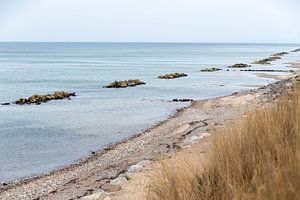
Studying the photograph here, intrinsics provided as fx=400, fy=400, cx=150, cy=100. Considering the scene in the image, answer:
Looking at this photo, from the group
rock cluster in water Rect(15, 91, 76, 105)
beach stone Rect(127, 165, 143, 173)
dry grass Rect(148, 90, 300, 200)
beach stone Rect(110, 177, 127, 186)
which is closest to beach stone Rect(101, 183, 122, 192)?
beach stone Rect(110, 177, 127, 186)

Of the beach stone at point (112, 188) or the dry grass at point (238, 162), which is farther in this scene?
the beach stone at point (112, 188)

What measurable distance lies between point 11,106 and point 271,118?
89.5ft

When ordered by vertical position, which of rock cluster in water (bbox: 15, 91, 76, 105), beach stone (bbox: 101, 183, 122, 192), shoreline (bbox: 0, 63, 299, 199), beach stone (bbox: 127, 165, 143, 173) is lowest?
rock cluster in water (bbox: 15, 91, 76, 105)

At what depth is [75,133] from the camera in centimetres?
1912

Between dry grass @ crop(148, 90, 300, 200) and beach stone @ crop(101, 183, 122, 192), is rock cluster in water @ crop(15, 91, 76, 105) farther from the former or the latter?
dry grass @ crop(148, 90, 300, 200)

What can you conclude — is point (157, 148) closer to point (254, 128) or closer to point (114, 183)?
point (114, 183)

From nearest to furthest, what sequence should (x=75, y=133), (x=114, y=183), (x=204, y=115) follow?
(x=114, y=183) < (x=75, y=133) < (x=204, y=115)

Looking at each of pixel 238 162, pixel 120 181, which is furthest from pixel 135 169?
pixel 238 162

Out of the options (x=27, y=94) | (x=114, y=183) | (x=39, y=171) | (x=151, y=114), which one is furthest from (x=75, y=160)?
(x=27, y=94)

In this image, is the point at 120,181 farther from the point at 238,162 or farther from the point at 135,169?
the point at 238,162

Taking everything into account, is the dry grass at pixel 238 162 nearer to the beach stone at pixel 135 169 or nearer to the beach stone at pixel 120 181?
the beach stone at pixel 120 181

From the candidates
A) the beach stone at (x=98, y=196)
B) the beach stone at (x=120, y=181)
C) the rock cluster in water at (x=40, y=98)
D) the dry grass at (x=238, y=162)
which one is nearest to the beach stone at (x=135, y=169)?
the beach stone at (x=120, y=181)

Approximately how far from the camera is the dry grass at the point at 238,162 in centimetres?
375

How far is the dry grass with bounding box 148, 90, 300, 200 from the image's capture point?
375 centimetres
